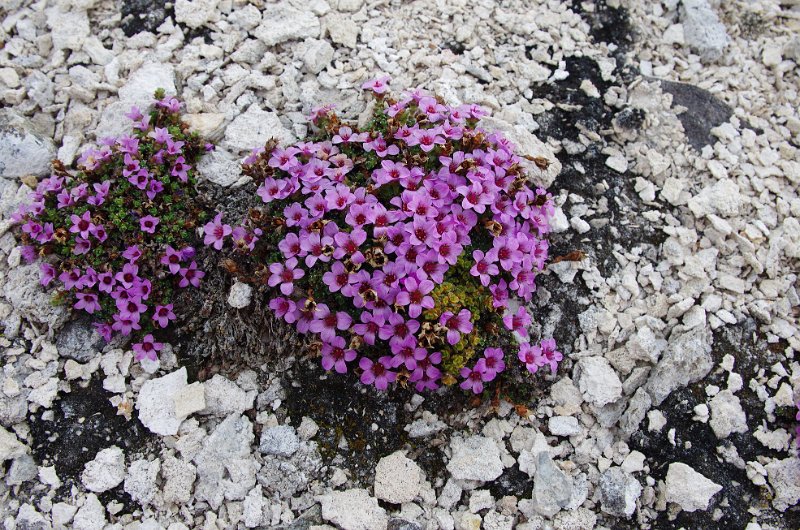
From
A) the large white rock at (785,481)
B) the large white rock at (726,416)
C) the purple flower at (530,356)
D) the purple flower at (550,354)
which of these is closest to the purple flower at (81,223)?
the purple flower at (530,356)

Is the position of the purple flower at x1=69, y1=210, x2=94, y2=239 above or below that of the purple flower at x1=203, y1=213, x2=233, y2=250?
below

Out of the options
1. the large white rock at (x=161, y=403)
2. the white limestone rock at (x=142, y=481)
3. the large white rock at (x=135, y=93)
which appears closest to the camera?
the white limestone rock at (x=142, y=481)

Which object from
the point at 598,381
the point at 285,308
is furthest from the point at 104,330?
the point at 598,381

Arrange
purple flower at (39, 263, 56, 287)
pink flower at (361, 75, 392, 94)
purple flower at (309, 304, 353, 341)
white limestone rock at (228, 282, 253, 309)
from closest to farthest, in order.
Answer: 1. purple flower at (309, 304, 353, 341)
2. white limestone rock at (228, 282, 253, 309)
3. purple flower at (39, 263, 56, 287)
4. pink flower at (361, 75, 392, 94)

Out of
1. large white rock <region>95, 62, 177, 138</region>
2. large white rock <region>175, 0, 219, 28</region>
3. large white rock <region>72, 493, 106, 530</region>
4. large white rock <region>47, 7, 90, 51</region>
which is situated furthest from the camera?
large white rock <region>175, 0, 219, 28</region>

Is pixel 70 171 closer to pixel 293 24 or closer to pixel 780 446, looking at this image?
pixel 293 24

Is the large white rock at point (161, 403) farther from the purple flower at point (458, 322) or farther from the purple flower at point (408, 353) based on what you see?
the purple flower at point (458, 322)

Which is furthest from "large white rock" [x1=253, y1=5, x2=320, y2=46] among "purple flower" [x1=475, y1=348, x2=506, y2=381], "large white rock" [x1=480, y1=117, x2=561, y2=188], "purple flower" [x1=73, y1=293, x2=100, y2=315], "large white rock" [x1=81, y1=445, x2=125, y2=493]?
"large white rock" [x1=81, y1=445, x2=125, y2=493]

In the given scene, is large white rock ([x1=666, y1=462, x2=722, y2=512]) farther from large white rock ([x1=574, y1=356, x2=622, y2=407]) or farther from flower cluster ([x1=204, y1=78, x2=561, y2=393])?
flower cluster ([x1=204, y1=78, x2=561, y2=393])
